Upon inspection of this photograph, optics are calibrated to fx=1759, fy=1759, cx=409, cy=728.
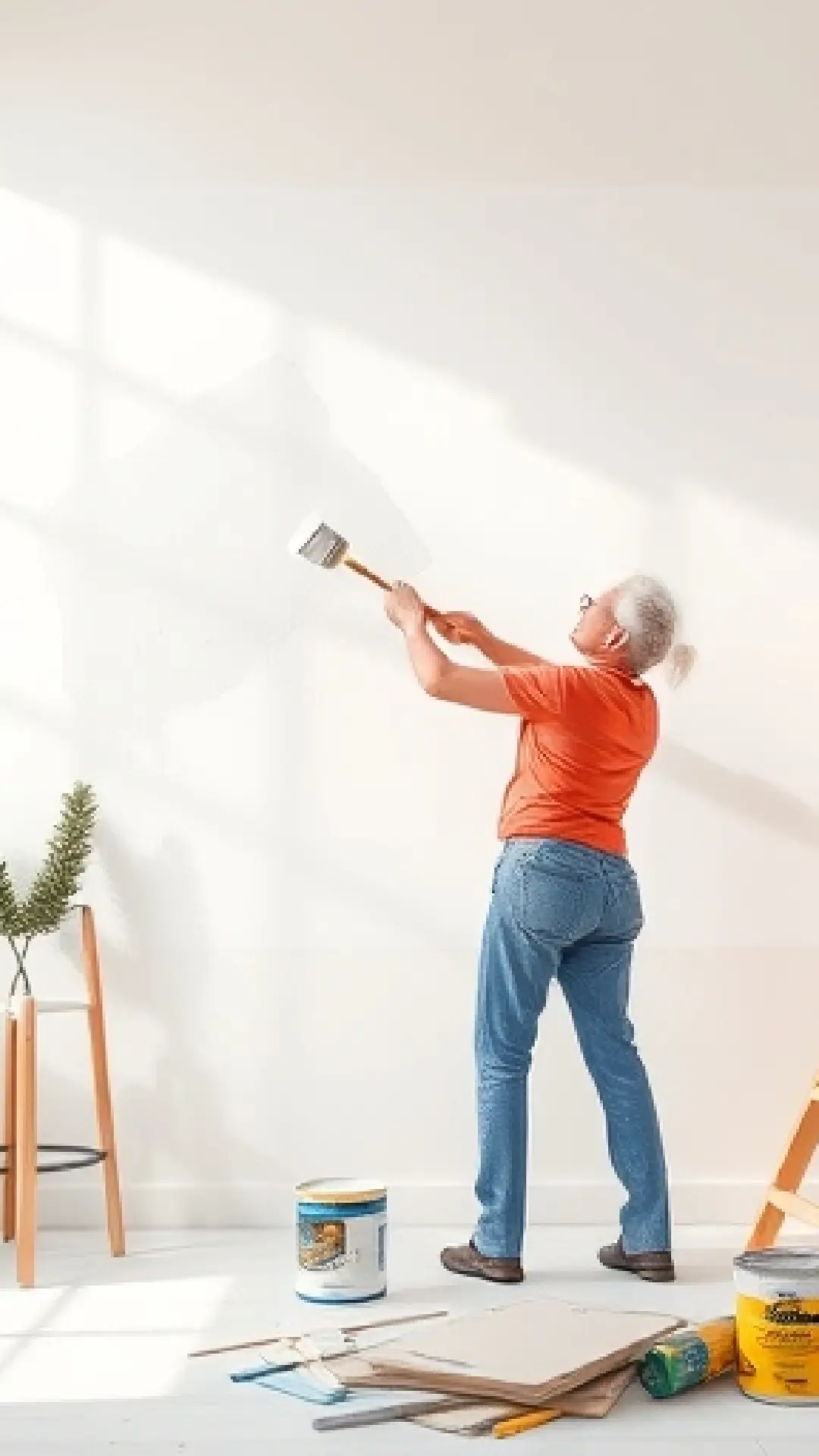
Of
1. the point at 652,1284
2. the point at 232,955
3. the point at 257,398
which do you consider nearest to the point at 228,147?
the point at 257,398

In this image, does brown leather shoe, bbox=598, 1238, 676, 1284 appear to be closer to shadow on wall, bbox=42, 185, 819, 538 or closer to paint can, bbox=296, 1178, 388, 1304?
paint can, bbox=296, 1178, 388, 1304

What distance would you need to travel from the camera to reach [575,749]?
3.14 meters

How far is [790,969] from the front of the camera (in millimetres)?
3660

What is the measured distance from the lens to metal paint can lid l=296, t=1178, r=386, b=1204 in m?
2.92

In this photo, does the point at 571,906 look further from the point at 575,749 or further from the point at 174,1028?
the point at 174,1028

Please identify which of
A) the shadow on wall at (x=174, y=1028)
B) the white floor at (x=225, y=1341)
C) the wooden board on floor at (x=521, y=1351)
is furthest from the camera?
the shadow on wall at (x=174, y=1028)

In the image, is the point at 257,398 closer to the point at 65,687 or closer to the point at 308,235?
A: the point at 308,235

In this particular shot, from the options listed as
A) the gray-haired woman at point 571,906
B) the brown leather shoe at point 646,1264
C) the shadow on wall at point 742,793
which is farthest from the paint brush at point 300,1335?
the shadow on wall at point 742,793

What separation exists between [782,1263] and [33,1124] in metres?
1.45

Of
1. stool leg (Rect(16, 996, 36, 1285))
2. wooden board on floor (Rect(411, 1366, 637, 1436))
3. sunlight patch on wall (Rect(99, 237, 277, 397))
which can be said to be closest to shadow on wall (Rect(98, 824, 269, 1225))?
stool leg (Rect(16, 996, 36, 1285))

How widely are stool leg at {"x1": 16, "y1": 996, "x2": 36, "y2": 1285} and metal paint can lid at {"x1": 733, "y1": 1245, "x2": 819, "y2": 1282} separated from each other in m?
1.33

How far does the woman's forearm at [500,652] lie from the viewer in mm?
3459

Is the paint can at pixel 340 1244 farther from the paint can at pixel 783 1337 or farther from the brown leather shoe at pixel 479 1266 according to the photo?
the paint can at pixel 783 1337

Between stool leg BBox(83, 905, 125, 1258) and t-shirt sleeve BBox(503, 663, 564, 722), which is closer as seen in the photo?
t-shirt sleeve BBox(503, 663, 564, 722)
